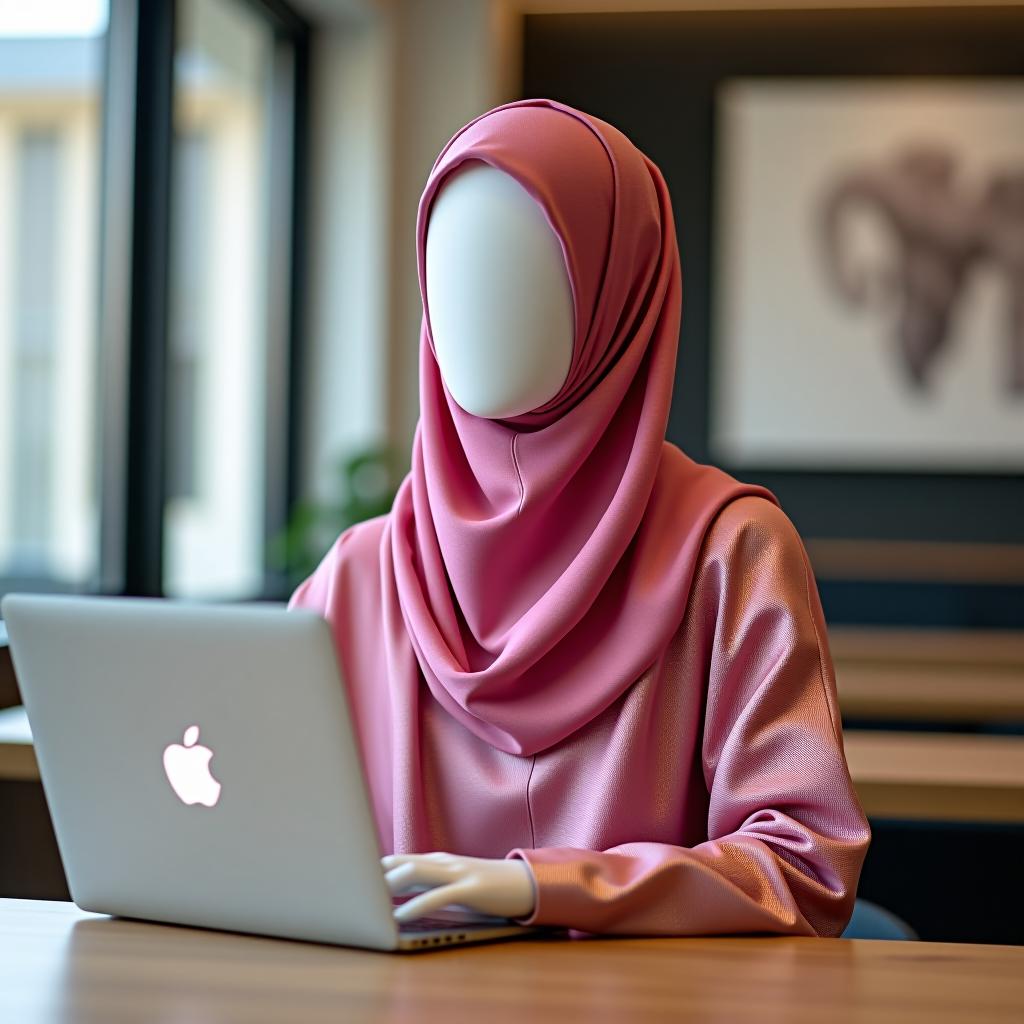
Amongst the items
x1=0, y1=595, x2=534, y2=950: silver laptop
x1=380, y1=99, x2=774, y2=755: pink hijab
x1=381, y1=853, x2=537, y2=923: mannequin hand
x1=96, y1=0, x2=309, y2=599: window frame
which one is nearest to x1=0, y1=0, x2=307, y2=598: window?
x1=96, y1=0, x2=309, y2=599: window frame

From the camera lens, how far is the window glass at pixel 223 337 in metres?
4.02

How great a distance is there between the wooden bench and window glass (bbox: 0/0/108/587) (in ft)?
9.87

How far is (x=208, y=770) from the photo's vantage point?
0.90 metres

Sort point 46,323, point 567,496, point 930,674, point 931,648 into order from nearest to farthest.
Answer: point 567,496 → point 930,674 → point 931,648 → point 46,323

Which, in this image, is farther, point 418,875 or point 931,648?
point 931,648

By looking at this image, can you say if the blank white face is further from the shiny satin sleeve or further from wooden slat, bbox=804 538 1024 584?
wooden slat, bbox=804 538 1024 584

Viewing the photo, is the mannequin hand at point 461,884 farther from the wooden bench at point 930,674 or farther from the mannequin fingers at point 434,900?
the wooden bench at point 930,674

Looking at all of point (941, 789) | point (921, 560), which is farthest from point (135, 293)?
point (921, 560)

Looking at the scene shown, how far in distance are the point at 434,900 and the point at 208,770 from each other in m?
0.17

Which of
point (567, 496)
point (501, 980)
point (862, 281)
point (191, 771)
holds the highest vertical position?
point (862, 281)

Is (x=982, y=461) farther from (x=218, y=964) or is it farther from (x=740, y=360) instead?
(x=218, y=964)

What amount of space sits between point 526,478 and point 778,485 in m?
3.42

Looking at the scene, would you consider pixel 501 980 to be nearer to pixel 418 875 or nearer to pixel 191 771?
pixel 418 875

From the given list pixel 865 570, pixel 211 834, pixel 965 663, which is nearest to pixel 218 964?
pixel 211 834
